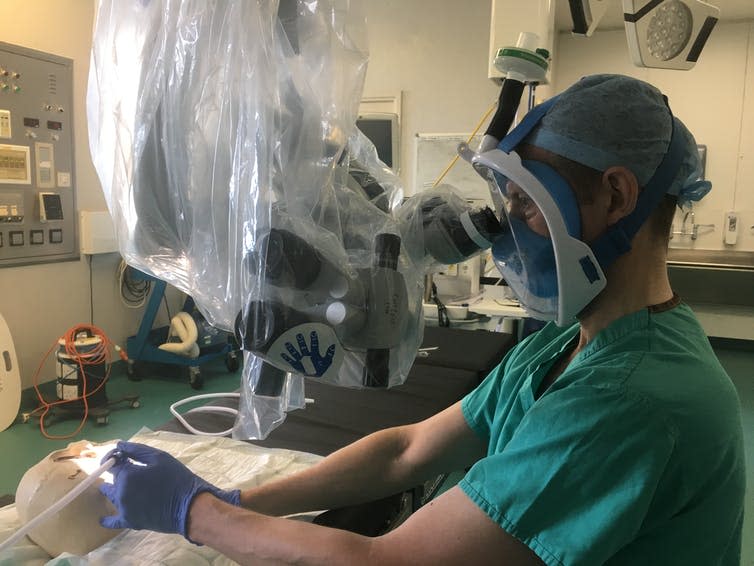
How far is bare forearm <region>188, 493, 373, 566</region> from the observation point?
831 millimetres

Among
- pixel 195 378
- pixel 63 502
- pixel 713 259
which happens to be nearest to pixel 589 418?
pixel 63 502

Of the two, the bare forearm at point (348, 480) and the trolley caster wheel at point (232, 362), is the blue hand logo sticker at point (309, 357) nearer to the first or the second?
the bare forearm at point (348, 480)

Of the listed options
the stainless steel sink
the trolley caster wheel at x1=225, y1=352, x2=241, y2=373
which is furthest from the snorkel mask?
the stainless steel sink

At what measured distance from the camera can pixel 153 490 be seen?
39.1 inches

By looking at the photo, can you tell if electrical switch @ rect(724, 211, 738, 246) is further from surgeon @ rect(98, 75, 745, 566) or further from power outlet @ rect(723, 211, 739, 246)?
surgeon @ rect(98, 75, 745, 566)

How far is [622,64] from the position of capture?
214 inches

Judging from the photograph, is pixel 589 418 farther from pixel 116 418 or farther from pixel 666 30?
pixel 116 418

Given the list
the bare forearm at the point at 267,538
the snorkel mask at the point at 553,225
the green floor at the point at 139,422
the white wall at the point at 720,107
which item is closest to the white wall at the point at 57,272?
the green floor at the point at 139,422

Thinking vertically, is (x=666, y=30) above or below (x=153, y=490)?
above

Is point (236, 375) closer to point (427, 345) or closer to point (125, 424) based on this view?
point (125, 424)

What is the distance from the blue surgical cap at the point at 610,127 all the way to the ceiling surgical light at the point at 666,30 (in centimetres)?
66

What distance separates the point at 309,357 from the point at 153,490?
1.54 feet

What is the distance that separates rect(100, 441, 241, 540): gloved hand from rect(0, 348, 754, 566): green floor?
205 centimetres

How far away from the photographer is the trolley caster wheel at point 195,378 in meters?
4.07
